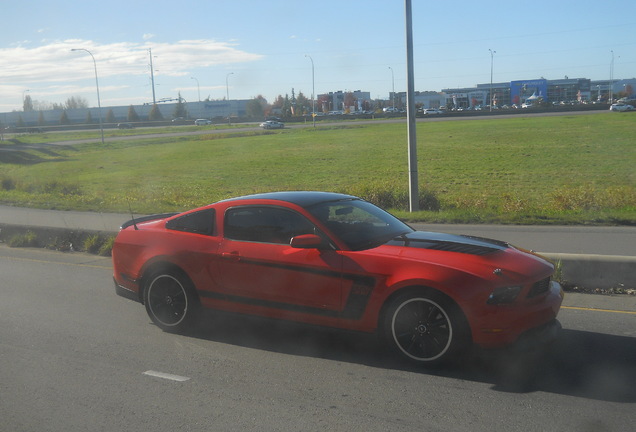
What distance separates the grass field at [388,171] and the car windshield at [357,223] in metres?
7.84

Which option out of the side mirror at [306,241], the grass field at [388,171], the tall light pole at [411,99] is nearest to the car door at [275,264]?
the side mirror at [306,241]

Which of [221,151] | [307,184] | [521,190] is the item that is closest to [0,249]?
[307,184]

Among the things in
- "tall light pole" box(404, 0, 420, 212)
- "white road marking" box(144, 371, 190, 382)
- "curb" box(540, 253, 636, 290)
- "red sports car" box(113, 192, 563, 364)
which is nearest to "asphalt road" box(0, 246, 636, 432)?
"white road marking" box(144, 371, 190, 382)

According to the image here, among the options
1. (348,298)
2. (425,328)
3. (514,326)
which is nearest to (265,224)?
(348,298)

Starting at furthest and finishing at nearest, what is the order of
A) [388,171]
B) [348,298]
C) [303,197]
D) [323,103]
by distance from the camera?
1. [323,103]
2. [388,171]
3. [303,197]
4. [348,298]

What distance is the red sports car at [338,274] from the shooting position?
552 centimetres

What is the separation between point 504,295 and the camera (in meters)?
5.46

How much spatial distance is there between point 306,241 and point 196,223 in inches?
67.5

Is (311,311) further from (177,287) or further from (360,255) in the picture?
(177,287)

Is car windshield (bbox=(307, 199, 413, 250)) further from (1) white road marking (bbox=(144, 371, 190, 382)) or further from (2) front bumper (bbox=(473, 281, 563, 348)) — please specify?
(1) white road marking (bbox=(144, 371, 190, 382))

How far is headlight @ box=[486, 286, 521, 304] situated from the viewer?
214 inches

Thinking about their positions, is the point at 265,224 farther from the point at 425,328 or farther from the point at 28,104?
the point at 28,104

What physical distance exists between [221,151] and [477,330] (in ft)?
143

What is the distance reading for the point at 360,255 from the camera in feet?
19.8
